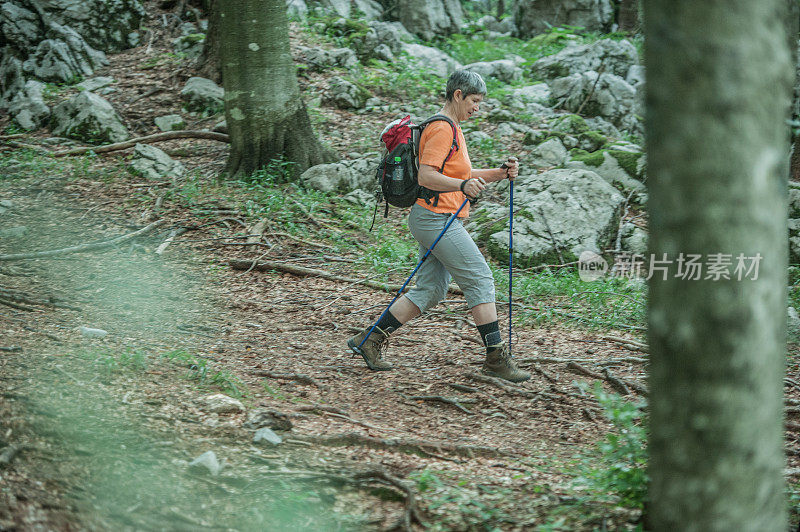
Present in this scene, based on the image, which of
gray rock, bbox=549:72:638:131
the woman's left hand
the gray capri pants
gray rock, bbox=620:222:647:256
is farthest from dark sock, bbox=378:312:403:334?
gray rock, bbox=549:72:638:131

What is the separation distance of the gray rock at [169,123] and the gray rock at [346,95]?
264 cm

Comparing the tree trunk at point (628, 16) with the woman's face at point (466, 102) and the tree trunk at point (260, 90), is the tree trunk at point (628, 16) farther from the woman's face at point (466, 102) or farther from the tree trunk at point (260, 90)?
the woman's face at point (466, 102)

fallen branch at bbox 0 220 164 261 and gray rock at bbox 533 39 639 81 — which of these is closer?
fallen branch at bbox 0 220 164 261

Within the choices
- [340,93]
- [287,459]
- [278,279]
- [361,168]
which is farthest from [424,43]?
[287,459]

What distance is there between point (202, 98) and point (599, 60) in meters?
8.32

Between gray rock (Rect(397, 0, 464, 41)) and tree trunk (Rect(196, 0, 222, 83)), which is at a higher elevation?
gray rock (Rect(397, 0, 464, 41))

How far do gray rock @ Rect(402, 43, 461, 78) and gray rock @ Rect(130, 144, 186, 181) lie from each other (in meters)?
6.08

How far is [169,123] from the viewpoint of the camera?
35.4ft

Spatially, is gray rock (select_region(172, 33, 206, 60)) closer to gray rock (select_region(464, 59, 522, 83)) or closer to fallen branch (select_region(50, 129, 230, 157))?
fallen branch (select_region(50, 129, 230, 157))

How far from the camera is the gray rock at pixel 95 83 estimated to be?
11.7 meters

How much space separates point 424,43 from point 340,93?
18.8 ft

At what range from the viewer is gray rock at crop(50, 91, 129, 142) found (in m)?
10.0

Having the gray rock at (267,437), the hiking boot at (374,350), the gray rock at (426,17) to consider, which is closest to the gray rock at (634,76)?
the gray rock at (426,17)

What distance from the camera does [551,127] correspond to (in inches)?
443
